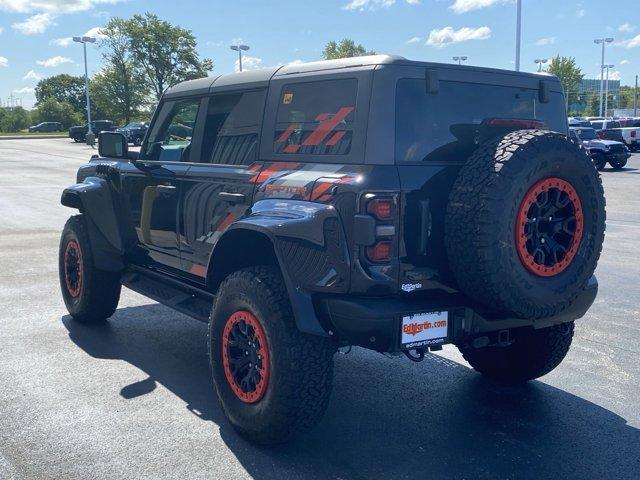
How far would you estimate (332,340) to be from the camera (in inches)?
A: 137

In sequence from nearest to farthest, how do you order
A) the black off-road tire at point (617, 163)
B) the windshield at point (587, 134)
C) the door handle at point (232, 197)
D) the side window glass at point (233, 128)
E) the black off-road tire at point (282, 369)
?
the black off-road tire at point (282, 369) → the door handle at point (232, 197) → the side window glass at point (233, 128) → the black off-road tire at point (617, 163) → the windshield at point (587, 134)

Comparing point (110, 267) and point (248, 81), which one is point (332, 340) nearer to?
point (248, 81)

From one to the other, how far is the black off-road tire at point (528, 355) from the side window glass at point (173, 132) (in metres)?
2.40

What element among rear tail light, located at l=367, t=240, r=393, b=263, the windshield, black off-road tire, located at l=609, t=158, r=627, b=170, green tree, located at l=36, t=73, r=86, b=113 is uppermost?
green tree, located at l=36, t=73, r=86, b=113

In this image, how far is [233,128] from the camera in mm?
4332

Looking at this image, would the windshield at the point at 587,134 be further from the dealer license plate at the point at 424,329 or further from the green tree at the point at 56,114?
the green tree at the point at 56,114

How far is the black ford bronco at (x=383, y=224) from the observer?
Result: 10.4 feet

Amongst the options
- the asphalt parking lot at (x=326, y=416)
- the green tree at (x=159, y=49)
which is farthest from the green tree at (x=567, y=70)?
the asphalt parking lot at (x=326, y=416)

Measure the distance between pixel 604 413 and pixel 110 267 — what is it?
3.81 m

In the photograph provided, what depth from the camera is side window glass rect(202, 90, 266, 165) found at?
161 inches

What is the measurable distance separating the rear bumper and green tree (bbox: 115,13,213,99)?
61.4 metres

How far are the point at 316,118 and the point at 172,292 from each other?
6.45 ft

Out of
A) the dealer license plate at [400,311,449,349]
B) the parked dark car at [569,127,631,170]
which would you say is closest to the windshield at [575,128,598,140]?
the parked dark car at [569,127,631,170]

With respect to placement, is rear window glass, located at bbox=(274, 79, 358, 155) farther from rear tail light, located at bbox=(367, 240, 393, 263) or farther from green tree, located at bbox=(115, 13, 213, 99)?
green tree, located at bbox=(115, 13, 213, 99)
